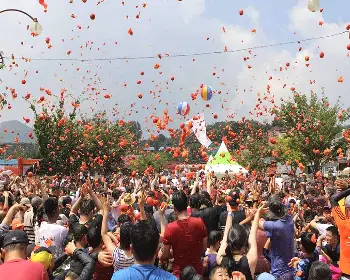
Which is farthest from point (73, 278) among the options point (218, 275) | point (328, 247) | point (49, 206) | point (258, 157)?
point (258, 157)

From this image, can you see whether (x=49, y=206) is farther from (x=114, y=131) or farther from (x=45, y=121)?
(x=114, y=131)

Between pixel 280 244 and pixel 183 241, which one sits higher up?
pixel 183 241

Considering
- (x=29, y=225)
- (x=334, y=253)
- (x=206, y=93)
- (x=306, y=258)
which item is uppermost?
(x=206, y=93)

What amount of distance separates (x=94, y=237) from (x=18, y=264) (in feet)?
3.98

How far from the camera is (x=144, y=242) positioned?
3.28 m

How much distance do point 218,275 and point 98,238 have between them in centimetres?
148

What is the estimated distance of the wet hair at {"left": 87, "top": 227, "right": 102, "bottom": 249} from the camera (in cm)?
489

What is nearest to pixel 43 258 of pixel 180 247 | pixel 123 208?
pixel 180 247

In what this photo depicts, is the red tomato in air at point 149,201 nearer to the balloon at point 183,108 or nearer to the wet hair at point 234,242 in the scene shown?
the wet hair at point 234,242

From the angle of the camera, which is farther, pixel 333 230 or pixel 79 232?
pixel 333 230

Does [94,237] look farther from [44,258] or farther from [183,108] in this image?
[183,108]

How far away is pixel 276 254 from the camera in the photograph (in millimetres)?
5641

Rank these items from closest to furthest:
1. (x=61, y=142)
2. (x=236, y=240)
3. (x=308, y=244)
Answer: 1. (x=236, y=240)
2. (x=308, y=244)
3. (x=61, y=142)

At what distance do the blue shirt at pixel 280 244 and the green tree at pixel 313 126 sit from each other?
28.8 meters
